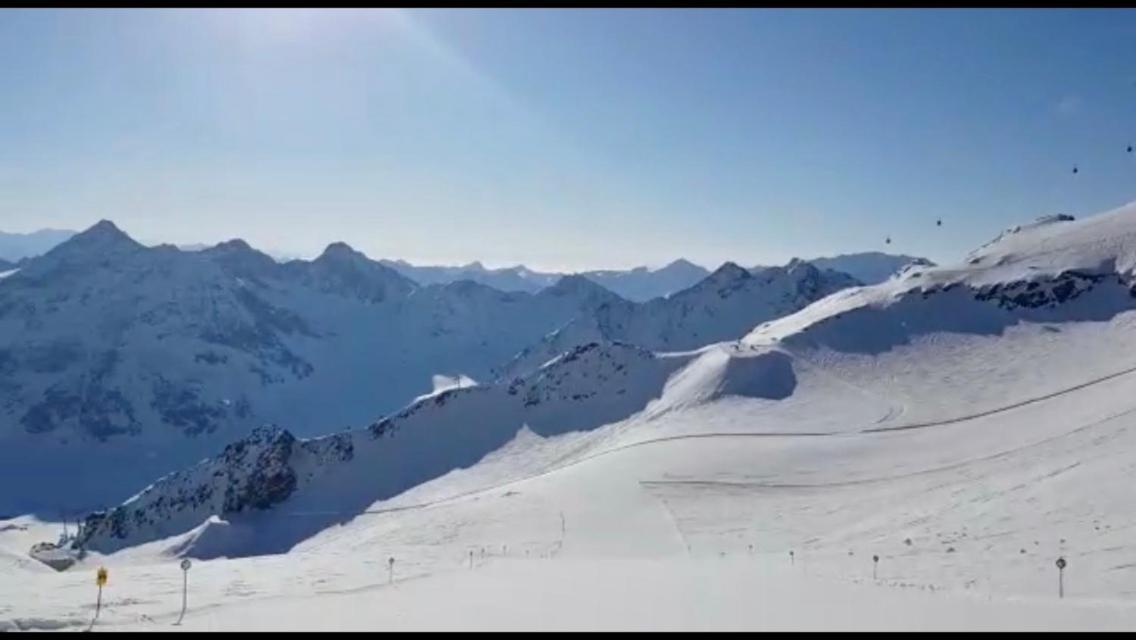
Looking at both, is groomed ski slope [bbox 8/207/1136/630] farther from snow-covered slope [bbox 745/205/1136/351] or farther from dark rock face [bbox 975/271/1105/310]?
dark rock face [bbox 975/271/1105/310]

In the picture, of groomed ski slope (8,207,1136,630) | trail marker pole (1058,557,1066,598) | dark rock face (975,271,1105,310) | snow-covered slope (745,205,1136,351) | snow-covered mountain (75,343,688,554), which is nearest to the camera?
groomed ski slope (8,207,1136,630)

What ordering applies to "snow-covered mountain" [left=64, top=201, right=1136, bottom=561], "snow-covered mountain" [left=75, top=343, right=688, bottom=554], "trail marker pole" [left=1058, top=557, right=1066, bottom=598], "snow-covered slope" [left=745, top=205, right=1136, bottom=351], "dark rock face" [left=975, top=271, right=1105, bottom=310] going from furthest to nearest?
"dark rock face" [left=975, top=271, right=1105, bottom=310] < "snow-covered slope" [left=745, top=205, right=1136, bottom=351] < "snow-covered mountain" [left=75, top=343, right=688, bottom=554] < "snow-covered mountain" [left=64, top=201, right=1136, bottom=561] < "trail marker pole" [left=1058, top=557, right=1066, bottom=598]

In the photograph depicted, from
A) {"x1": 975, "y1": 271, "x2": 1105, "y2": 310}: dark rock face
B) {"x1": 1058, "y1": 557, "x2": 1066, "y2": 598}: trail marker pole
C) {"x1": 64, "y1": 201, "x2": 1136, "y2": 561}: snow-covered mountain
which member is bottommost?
{"x1": 1058, "y1": 557, "x2": 1066, "y2": 598}: trail marker pole

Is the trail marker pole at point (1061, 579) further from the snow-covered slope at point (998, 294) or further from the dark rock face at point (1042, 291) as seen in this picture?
the dark rock face at point (1042, 291)

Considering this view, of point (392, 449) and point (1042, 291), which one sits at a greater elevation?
point (1042, 291)

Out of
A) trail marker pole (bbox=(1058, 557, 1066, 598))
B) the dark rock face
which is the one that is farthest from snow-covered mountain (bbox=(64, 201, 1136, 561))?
trail marker pole (bbox=(1058, 557, 1066, 598))

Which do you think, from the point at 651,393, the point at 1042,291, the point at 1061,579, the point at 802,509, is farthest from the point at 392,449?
the point at 1061,579

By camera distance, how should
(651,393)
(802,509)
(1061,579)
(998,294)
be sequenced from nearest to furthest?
(1061,579) → (802,509) → (651,393) → (998,294)

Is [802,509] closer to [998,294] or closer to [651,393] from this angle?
[651,393]

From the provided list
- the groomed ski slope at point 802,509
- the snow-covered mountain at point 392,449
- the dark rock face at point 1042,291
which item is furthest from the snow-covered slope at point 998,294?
the snow-covered mountain at point 392,449
